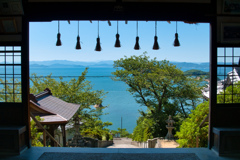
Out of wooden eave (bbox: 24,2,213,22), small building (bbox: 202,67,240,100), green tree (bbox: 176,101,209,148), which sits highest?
wooden eave (bbox: 24,2,213,22)

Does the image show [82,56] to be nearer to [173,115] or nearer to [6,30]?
[173,115]

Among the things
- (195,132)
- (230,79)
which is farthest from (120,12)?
(195,132)

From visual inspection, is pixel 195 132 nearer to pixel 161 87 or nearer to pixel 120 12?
pixel 120 12

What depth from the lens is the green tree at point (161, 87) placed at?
15562 millimetres

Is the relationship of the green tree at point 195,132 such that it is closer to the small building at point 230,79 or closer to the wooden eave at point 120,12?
the small building at point 230,79

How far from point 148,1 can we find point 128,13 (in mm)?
413

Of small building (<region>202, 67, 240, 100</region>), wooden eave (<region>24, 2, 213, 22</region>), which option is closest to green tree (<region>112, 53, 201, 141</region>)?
small building (<region>202, 67, 240, 100</region>)

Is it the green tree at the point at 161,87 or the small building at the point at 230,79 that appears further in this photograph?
the green tree at the point at 161,87

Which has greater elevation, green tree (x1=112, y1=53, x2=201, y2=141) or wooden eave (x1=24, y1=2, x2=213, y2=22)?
wooden eave (x1=24, y1=2, x2=213, y2=22)

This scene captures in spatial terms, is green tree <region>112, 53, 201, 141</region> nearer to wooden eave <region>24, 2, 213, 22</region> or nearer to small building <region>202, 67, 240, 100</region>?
small building <region>202, 67, 240, 100</region>

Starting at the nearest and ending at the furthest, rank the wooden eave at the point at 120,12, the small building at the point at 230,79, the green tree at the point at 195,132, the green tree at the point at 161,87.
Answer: the wooden eave at the point at 120,12, the small building at the point at 230,79, the green tree at the point at 195,132, the green tree at the point at 161,87

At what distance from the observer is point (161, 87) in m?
15.9

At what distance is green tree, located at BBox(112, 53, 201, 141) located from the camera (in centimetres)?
1556

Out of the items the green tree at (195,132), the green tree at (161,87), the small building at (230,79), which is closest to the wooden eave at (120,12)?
the small building at (230,79)
